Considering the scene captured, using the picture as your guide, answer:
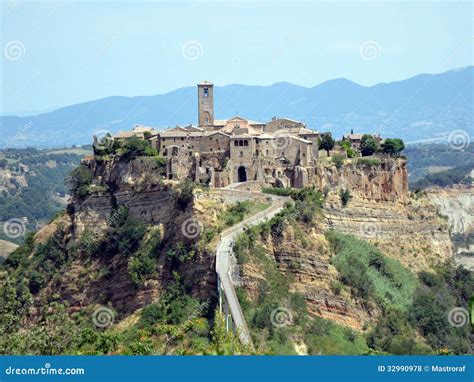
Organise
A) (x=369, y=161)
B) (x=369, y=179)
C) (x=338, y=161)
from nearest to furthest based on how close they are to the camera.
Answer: (x=338, y=161) < (x=369, y=179) < (x=369, y=161)

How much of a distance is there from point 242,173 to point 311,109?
11029 cm

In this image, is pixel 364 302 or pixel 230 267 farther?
pixel 364 302

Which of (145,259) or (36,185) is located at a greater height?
(145,259)

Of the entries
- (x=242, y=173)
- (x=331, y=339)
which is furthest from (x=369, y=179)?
(x=331, y=339)

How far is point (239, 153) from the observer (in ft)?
151

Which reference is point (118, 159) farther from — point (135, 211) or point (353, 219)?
point (353, 219)

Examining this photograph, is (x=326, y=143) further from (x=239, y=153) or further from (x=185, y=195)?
(x=185, y=195)

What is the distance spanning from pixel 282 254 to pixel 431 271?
9.17 metres

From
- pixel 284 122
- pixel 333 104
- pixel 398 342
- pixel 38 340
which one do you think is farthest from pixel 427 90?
pixel 38 340

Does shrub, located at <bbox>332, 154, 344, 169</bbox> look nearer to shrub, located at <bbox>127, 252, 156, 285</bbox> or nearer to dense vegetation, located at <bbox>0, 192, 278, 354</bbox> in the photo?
dense vegetation, located at <bbox>0, 192, 278, 354</bbox>

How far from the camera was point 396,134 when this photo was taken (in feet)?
509

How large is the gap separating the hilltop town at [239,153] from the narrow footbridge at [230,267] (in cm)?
212

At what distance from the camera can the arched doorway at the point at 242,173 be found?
45.8 meters

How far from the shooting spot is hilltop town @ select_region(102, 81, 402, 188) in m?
45.5
